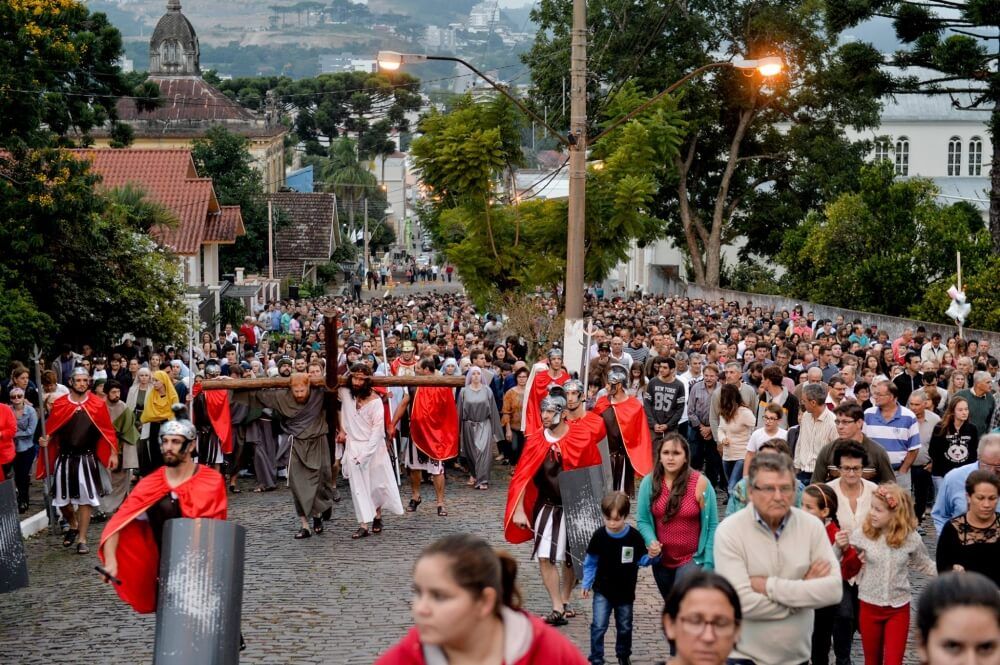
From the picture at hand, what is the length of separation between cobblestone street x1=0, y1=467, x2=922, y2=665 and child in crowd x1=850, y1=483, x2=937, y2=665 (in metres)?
1.58

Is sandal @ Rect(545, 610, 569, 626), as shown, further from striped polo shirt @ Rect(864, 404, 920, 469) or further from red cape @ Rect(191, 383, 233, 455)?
red cape @ Rect(191, 383, 233, 455)

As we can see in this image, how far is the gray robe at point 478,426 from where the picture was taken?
57.0 ft

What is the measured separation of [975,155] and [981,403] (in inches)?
3168

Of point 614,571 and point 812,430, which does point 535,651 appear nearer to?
point 614,571

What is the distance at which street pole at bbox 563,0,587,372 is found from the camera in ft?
59.8

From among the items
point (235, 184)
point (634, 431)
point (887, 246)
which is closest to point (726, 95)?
point (887, 246)

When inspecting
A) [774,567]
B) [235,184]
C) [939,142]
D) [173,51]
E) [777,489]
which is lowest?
[774,567]

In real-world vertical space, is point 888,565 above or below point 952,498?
below

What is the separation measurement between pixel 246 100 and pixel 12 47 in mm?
94973

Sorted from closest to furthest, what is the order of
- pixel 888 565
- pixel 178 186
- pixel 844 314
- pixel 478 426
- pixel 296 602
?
pixel 888 565 → pixel 296 602 → pixel 478 426 → pixel 844 314 → pixel 178 186

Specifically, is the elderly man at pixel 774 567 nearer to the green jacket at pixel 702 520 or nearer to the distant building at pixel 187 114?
the green jacket at pixel 702 520

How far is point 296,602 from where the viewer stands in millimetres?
11562

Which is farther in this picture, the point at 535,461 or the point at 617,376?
the point at 617,376

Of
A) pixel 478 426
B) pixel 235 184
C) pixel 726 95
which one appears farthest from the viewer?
pixel 235 184
